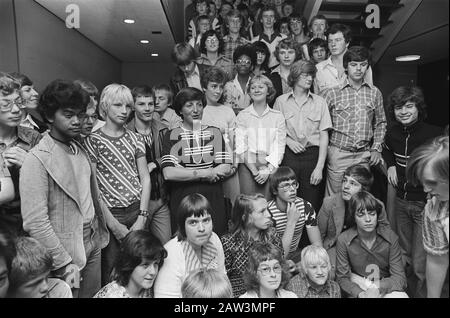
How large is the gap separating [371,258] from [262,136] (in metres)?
0.71

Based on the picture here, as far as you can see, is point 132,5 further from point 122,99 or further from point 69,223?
point 69,223

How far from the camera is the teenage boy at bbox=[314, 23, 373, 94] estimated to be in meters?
2.12

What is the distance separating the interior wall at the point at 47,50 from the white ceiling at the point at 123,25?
0.15 feet

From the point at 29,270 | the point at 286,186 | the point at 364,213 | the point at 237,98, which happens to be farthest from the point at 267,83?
the point at 29,270

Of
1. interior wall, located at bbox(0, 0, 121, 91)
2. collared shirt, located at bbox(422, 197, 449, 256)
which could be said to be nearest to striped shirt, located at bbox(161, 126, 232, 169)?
interior wall, located at bbox(0, 0, 121, 91)

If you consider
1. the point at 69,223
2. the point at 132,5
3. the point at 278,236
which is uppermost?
the point at 132,5

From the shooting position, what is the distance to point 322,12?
7.67 feet

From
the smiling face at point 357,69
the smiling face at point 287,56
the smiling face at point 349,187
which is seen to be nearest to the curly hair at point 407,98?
the smiling face at point 357,69

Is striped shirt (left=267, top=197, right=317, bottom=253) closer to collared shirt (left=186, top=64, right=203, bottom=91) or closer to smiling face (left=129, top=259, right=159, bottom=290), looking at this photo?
smiling face (left=129, top=259, right=159, bottom=290)

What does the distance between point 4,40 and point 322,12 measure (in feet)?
5.39

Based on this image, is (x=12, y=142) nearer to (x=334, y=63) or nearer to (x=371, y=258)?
(x=371, y=258)

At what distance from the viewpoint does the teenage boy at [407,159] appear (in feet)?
5.43

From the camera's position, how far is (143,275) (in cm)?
138
